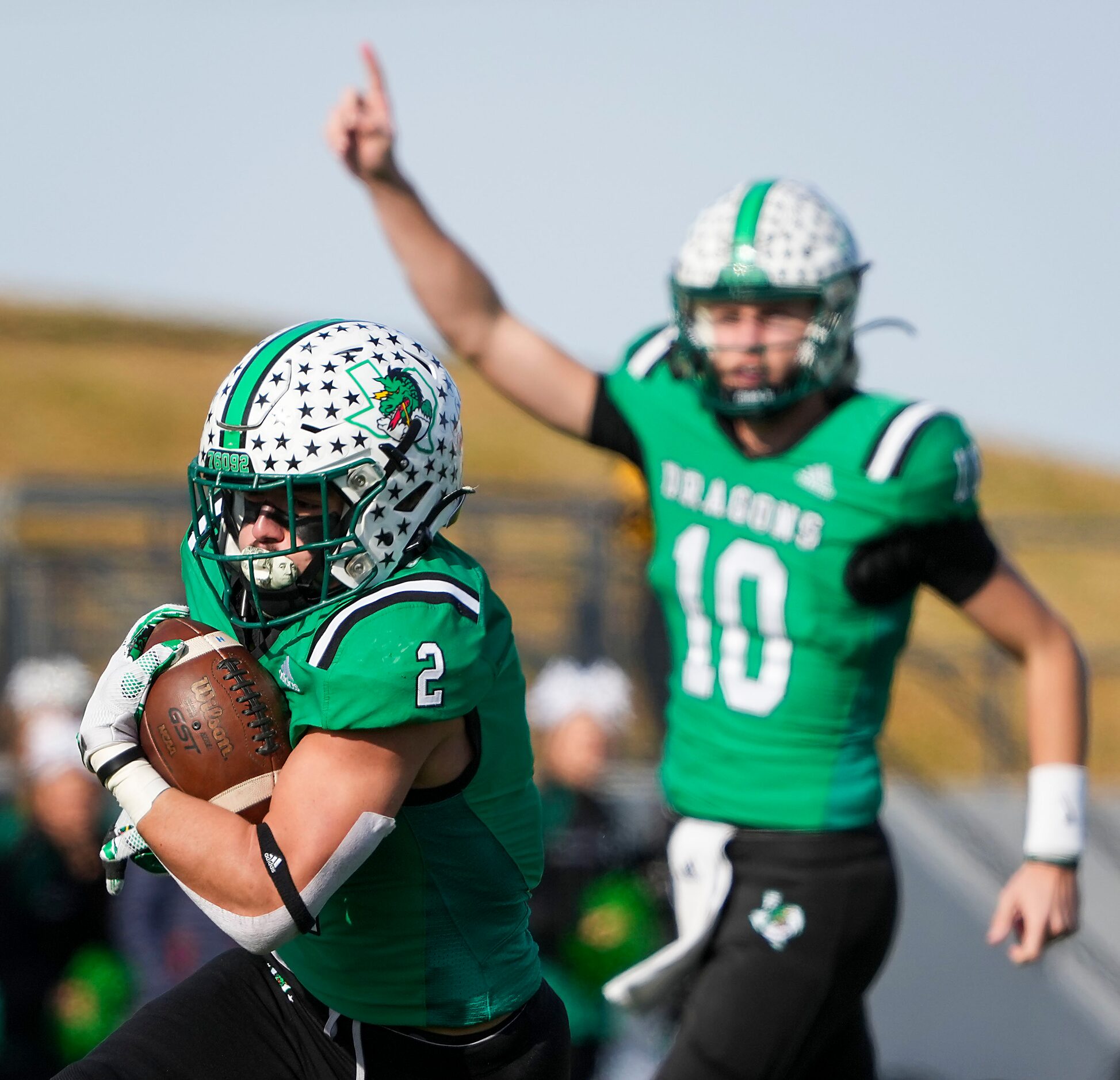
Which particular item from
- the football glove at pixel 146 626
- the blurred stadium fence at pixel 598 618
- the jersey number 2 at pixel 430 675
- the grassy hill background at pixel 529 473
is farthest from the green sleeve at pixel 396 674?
the grassy hill background at pixel 529 473

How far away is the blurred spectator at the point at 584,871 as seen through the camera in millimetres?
5516

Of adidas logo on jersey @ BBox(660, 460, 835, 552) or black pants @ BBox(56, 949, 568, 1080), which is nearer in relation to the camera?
black pants @ BBox(56, 949, 568, 1080)

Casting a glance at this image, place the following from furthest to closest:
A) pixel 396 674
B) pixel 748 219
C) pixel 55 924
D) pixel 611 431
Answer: pixel 55 924, pixel 611 431, pixel 748 219, pixel 396 674

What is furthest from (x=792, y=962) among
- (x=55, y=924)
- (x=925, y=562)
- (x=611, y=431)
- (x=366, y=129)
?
(x=55, y=924)

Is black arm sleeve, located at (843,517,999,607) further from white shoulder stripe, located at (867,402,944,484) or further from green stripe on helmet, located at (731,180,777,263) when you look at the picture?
green stripe on helmet, located at (731,180,777,263)

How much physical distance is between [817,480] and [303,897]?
162 centimetres

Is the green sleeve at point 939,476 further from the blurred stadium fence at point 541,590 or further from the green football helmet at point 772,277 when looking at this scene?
the blurred stadium fence at point 541,590

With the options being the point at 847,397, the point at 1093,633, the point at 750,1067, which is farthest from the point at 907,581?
the point at 1093,633

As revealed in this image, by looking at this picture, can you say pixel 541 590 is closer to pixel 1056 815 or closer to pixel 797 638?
pixel 797 638

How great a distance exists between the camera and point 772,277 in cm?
339

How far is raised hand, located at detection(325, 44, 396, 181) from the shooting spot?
3.85m

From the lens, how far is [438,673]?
2.16 m

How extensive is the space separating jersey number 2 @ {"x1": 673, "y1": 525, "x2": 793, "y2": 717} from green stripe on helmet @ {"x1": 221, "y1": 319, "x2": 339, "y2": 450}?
4.23ft

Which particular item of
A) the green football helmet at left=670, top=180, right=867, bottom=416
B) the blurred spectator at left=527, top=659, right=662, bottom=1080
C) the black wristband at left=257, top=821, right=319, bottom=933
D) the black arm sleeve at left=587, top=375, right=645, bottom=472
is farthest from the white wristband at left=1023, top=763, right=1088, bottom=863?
the blurred spectator at left=527, top=659, right=662, bottom=1080
